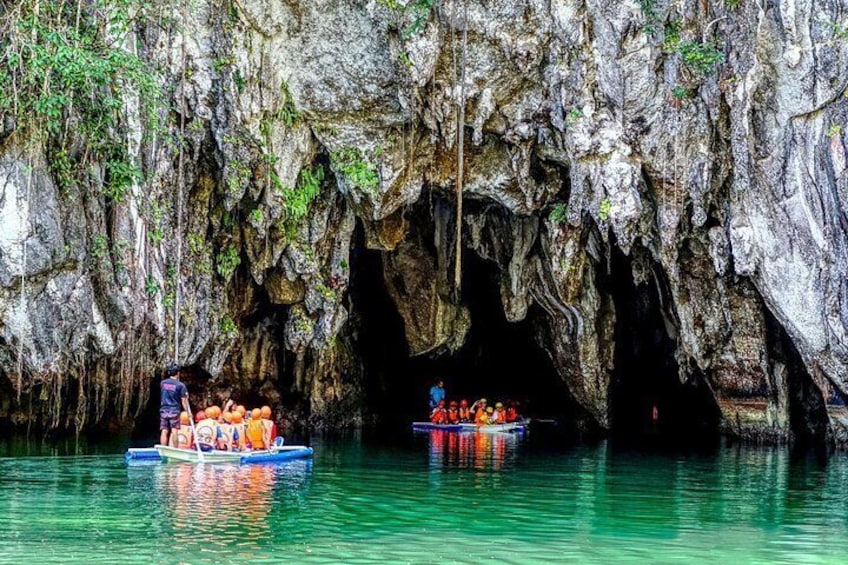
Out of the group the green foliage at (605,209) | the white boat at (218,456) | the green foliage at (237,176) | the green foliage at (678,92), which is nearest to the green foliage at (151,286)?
the green foliage at (237,176)

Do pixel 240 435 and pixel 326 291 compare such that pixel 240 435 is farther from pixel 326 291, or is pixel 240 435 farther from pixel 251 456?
pixel 326 291

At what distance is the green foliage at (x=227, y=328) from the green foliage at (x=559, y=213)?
6.57 m

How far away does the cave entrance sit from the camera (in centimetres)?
2386

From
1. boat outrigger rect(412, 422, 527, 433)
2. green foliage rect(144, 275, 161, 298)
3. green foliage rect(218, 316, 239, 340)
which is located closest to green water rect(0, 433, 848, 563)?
green foliage rect(144, 275, 161, 298)

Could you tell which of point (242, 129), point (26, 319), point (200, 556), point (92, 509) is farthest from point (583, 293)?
point (200, 556)

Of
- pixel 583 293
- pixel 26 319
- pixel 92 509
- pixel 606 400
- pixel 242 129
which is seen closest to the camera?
pixel 92 509

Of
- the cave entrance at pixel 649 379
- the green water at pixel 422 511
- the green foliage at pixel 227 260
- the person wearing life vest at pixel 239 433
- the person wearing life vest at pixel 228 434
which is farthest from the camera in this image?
the cave entrance at pixel 649 379

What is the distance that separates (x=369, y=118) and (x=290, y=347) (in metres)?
5.85

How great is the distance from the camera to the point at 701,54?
17016 mm

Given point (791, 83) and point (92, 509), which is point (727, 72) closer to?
point (791, 83)

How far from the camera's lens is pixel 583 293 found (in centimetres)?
2183

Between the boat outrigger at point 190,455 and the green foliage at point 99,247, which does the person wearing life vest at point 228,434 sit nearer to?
the boat outrigger at point 190,455

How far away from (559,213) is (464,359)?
1103cm

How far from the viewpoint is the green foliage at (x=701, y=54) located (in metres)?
17.0
